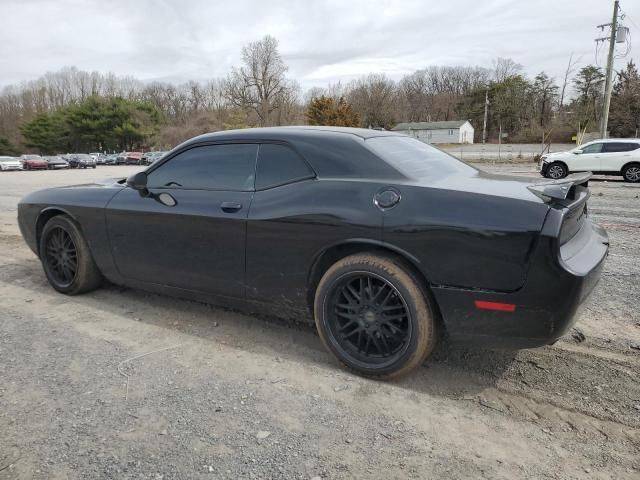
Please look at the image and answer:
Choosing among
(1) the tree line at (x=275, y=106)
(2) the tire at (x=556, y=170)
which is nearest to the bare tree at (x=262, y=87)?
(1) the tree line at (x=275, y=106)

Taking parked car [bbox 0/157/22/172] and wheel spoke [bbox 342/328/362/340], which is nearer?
wheel spoke [bbox 342/328/362/340]

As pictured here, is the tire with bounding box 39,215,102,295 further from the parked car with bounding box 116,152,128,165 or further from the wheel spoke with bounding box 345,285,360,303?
the parked car with bounding box 116,152,128,165

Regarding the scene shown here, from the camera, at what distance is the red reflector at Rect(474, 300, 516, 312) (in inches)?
91.1

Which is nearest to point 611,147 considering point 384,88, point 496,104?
point 496,104

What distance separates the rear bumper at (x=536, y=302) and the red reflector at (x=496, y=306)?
10 millimetres

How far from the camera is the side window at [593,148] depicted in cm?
1647

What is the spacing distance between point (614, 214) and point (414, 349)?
7734mm

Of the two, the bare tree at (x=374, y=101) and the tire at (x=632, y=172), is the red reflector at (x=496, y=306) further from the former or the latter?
the bare tree at (x=374, y=101)

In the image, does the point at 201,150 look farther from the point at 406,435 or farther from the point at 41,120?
the point at 41,120

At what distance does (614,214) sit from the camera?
8.42 meters

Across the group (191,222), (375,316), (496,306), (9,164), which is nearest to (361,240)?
(375,316)

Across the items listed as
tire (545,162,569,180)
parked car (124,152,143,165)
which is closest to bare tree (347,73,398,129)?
parked car (124,152,143,165)

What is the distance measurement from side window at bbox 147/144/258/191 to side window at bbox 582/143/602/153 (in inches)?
673

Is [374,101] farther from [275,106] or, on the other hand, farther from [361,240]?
[361,240]
